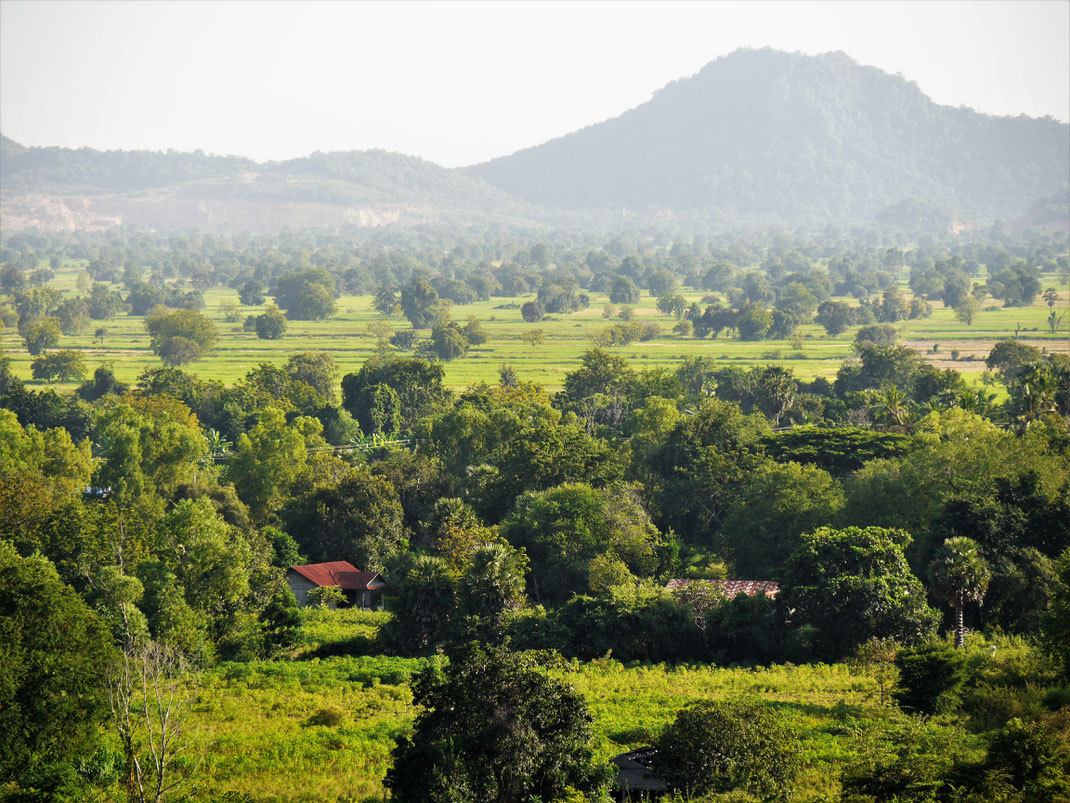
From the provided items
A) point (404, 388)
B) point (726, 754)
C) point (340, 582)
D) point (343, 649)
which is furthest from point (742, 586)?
point (404, 388)

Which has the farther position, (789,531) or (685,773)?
(789,531)

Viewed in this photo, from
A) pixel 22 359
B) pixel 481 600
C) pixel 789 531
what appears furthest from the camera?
pixel 22 359

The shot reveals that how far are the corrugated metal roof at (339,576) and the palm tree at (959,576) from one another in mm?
24531

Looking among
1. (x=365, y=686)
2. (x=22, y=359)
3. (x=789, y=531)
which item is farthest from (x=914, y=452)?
(x=22, y=359)

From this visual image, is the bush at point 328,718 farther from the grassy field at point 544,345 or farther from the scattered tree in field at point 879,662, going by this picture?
the grassy field at point 544,345

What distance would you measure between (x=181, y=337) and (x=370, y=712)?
83.7 metres

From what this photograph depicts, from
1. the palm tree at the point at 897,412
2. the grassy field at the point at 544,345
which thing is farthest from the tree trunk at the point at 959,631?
the grassy field at the point at 544,345

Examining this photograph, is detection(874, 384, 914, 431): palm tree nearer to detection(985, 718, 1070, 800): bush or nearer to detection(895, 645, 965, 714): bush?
detection(895, 645, 965, 714): bush

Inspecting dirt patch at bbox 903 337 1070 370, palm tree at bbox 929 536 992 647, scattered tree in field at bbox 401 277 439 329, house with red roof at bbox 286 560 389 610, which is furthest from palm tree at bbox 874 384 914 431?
scattered tree in field at bbox 401 277 439 329

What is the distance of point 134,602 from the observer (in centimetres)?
3956

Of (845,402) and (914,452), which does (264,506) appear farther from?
(845,402)

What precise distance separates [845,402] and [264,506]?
37658 mm

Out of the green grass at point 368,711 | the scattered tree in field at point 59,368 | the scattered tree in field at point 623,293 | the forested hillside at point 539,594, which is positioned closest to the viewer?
the forested hillside at point 539,594

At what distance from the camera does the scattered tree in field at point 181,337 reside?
110m
